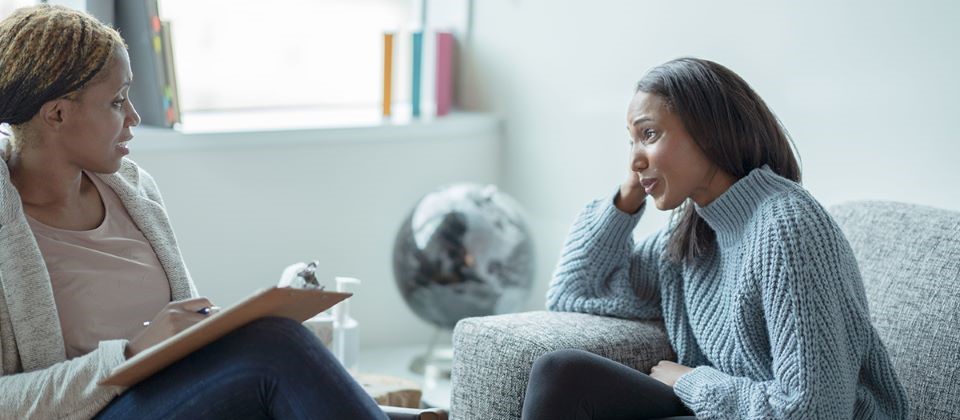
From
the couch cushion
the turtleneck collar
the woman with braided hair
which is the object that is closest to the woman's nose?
the turtleneck collar

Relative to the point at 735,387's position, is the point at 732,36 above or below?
above

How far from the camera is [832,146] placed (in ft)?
7.80

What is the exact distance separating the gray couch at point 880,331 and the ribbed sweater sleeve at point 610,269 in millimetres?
34

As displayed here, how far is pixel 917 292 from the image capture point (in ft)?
6.30

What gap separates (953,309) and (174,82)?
1.89 metres

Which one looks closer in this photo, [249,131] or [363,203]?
[249,131]

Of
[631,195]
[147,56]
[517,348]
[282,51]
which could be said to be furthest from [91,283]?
[282,51]

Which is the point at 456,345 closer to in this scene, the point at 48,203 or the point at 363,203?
the point at 48,203

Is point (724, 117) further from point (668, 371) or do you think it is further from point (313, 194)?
point (313, 194)

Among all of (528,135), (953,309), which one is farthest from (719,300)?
(528,135)

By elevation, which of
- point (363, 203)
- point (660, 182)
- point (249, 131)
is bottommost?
point (363, 203)

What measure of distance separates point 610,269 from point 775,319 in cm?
43

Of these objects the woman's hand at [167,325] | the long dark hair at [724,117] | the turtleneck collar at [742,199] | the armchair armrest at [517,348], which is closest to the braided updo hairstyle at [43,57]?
the woman's hand at [167,325]

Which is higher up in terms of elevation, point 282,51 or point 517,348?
point 282,51
